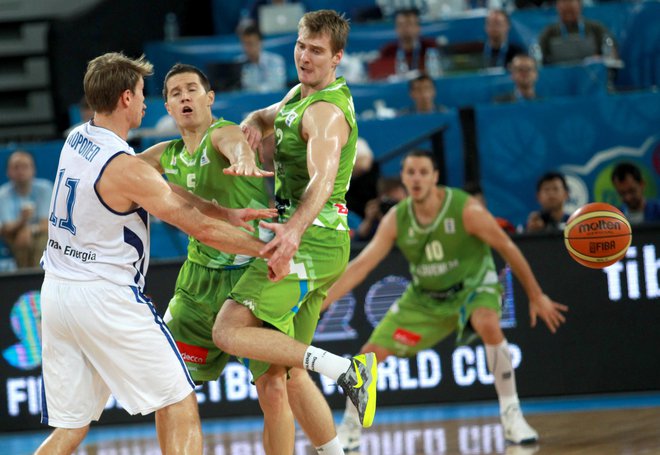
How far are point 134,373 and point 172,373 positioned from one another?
0.55 feet

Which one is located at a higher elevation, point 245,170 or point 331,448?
point 245,170

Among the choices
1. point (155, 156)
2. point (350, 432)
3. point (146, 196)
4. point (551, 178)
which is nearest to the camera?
point (146, 196)

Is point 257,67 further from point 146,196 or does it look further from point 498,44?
point 146,196

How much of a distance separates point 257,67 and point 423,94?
95.8 inches

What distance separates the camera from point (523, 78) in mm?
10078

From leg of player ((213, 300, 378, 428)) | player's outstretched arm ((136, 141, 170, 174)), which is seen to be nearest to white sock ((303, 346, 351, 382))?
leg of player ((213, 300, 378, 428))

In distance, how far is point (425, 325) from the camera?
7.55 meters

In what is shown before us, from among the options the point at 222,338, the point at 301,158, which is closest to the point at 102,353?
the point at 222,338

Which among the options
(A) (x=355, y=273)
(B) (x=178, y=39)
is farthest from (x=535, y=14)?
(A) (x=355, y=273)

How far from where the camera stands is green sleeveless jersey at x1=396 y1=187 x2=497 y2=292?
24.7 ft

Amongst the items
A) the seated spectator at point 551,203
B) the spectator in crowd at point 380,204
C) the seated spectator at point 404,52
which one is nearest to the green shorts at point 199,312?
the spectator in crowd at point 380,204

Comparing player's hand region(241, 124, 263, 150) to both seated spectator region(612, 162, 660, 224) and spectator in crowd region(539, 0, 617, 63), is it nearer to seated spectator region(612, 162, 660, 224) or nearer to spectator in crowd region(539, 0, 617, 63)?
seated spectator region(612, 162, 660, 224)

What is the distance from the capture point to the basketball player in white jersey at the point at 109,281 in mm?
4758

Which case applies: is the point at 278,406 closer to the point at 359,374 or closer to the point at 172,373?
the point at 359,374
